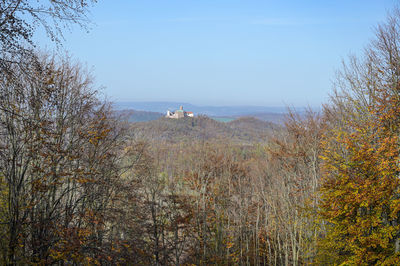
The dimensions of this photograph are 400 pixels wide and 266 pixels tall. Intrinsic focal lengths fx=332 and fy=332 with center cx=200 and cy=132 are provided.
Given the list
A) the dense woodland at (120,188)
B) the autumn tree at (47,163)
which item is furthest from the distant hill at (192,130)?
the autumn tree at (47,163)

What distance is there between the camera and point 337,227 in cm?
1340

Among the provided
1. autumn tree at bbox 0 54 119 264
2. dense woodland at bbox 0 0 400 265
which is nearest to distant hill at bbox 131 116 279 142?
dense woodland at bbox 0 0 400 265

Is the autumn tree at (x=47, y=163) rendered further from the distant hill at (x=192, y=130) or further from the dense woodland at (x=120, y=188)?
the distant hill at (x=192, y=130)

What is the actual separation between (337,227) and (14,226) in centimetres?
1149

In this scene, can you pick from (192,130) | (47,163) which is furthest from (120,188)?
(192,130)

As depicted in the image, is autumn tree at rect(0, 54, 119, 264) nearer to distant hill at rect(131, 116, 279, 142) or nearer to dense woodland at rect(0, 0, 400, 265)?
dense woodland at rect(0, 0, 400, 265)

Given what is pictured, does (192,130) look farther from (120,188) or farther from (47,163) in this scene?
(47,163)

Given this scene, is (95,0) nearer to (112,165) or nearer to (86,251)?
(86,251)

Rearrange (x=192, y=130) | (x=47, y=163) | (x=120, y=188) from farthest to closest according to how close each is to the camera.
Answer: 1. (x=192, y=130)
2. (x=120, y=188)
3. (x=47, y=163)

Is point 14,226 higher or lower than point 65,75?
lower

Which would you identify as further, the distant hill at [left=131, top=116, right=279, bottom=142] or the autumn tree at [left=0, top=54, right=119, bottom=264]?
the distant hill at [left=131, top=116, right=279, bottom=142]

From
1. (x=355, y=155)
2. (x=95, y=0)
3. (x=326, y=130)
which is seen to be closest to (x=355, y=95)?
(x=326, y=130)

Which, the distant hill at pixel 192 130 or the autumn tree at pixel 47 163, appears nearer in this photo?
the autumn tree at pixel 47 163

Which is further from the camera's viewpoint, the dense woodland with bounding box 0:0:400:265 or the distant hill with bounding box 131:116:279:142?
the distant hill with bounding box 131:116:279:142
